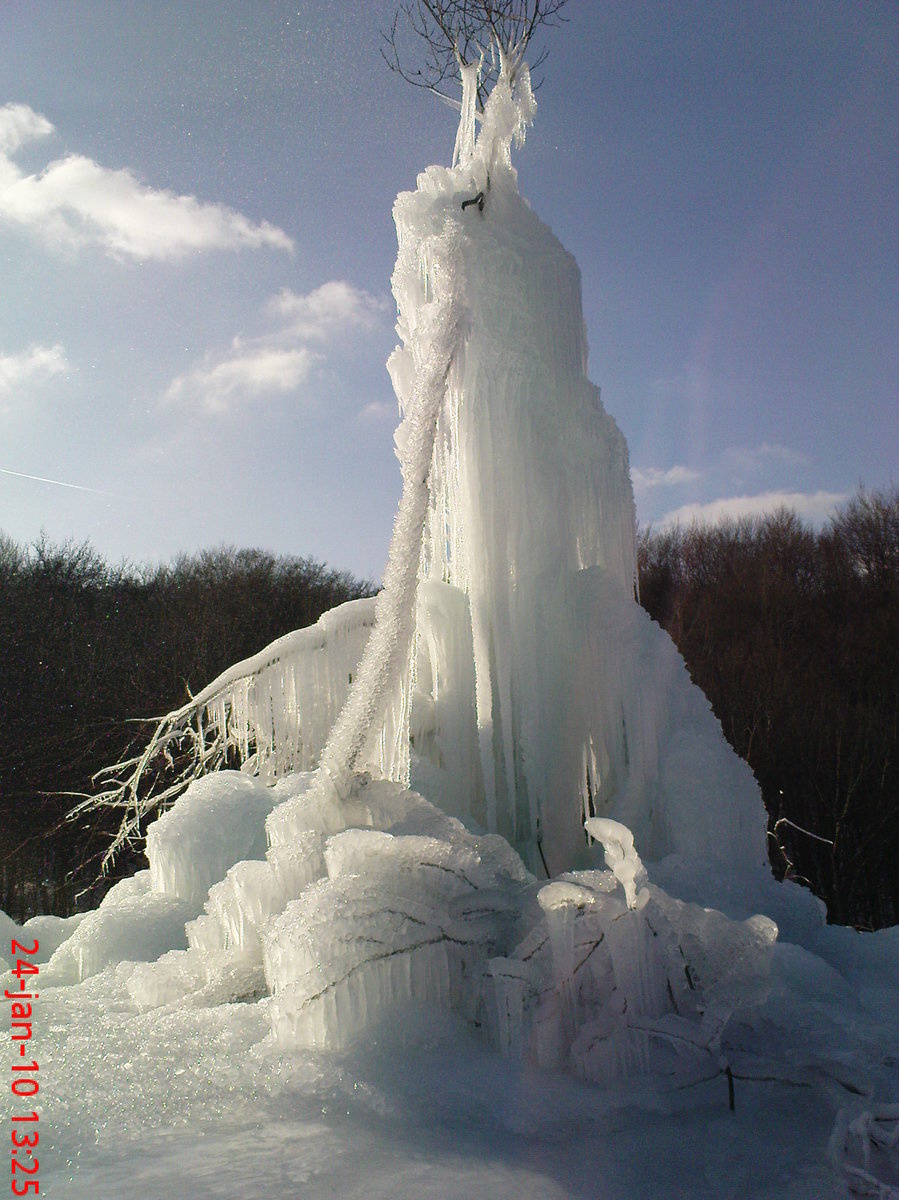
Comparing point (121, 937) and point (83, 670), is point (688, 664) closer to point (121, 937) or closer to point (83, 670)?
point (83, 670)

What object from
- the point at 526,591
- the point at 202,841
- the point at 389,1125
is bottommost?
the point at 389,1125

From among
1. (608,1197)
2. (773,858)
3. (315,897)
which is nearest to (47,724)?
(773,858)

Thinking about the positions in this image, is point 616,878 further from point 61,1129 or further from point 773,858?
point 773,858

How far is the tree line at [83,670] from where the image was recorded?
1304cm

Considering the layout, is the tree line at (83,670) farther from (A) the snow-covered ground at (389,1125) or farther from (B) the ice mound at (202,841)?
(A) the snow-covered ground at (389,1125)

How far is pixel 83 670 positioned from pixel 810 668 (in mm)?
14010

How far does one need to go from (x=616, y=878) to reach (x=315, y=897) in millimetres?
837

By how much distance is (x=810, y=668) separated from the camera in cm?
1577

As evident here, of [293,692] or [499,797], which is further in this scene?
[293,692]
